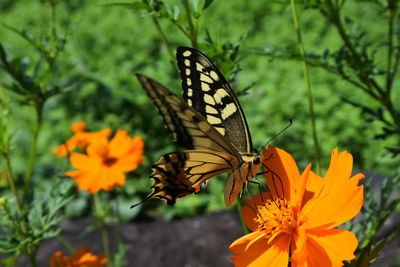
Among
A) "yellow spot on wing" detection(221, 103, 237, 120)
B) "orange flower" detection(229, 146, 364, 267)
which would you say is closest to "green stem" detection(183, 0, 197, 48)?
"yellow spot on wing" detection(221, 103, 237, 120)

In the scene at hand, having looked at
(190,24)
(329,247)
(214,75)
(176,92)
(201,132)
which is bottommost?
(329,247)

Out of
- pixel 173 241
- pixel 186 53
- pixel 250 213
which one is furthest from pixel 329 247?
pixel 173 241

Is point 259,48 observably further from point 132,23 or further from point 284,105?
point 132,23

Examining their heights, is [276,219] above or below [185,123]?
below

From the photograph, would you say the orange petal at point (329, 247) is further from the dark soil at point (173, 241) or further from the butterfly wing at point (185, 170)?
the dark soil at point (173, 241)

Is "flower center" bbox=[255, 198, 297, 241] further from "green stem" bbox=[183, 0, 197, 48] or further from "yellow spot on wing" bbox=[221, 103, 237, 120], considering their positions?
"green stem" bbox=[183, 0, 197, 48]

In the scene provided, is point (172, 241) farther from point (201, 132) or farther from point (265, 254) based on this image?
point (265, 254)

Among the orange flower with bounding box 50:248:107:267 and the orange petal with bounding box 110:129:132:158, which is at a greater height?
the orange petal with bounding box 110:129:132:158
